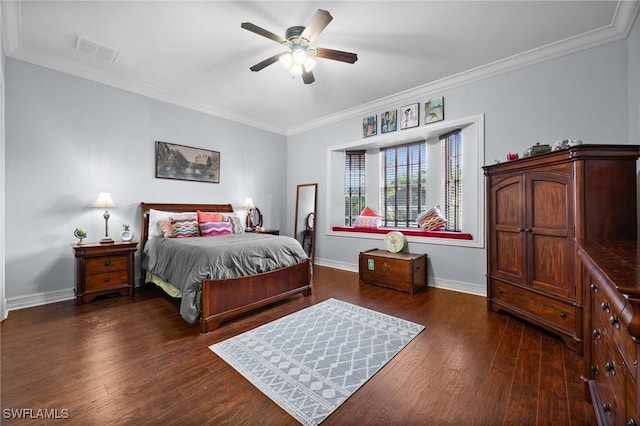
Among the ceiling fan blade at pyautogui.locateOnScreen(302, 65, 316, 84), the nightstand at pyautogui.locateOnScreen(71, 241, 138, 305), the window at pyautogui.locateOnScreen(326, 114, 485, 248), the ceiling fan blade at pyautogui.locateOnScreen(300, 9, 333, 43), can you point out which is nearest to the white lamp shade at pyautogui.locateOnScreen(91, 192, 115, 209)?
the nightstand at pyautogui.locateOnScreen(71, 241, 138, 305)

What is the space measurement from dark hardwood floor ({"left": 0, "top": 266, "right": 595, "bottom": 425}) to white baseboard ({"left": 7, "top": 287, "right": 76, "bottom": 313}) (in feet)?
0.62

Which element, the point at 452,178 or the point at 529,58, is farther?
the point at 452,178

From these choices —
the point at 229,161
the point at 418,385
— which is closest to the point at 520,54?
the point at 418,385

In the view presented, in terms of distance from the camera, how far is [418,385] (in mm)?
1689

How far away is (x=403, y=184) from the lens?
4680mm

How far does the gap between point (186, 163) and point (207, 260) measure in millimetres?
2421

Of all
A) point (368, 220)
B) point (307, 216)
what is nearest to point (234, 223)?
point (307, 216)

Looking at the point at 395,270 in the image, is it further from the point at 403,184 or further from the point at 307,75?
the point at 307,75

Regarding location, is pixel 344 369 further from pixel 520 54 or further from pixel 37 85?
pixel 37 85

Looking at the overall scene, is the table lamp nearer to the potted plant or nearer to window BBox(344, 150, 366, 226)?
the potted plant

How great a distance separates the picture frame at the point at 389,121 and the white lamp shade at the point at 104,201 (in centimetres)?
390

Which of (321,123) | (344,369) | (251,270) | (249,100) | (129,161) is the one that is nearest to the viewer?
(344,369)

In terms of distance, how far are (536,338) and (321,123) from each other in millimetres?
4411

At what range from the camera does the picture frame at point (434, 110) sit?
12.2 ft
